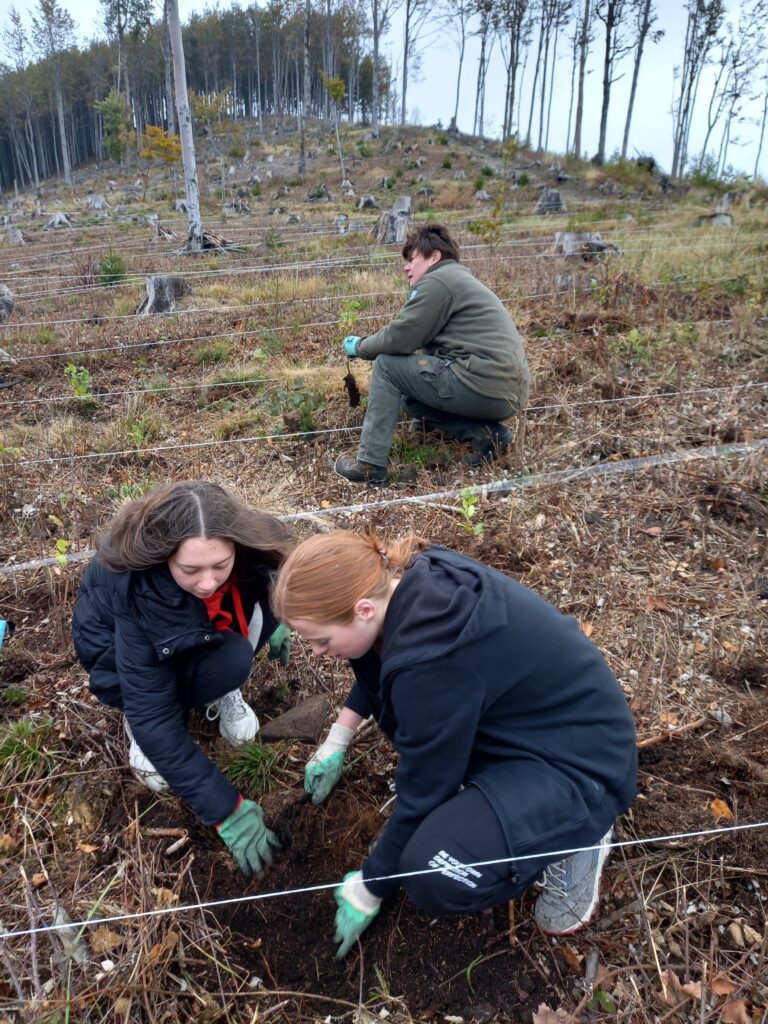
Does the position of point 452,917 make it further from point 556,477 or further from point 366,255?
point 366,255

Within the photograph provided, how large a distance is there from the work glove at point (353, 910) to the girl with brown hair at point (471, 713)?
105 mm

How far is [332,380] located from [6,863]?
11.2 ft

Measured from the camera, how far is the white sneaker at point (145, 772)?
1.90m

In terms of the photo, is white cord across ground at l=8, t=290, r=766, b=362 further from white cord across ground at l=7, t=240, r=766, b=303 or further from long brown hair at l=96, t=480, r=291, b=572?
long brown hair at l=96, t=480, r=291, b=572

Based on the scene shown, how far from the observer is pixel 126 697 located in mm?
1703

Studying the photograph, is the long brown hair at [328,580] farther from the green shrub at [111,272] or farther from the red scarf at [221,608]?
the green shrub at [111,272]

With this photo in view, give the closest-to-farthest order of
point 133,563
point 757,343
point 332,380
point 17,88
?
point 133,563 → point 332,380 → point 757,343 → point 17,88

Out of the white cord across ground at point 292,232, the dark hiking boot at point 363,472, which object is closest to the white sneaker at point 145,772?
the dark hiking boot at point 363,472

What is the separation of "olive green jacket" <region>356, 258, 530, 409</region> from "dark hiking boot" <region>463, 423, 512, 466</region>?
26cm

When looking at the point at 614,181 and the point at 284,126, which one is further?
the point at 284,126

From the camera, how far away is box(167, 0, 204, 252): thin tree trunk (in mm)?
10492

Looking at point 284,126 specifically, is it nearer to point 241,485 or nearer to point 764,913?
point 241,485

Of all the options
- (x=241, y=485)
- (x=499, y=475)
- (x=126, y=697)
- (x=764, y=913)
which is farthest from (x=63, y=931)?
(x=499, y=475)

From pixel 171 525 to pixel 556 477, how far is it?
226 centimetres
